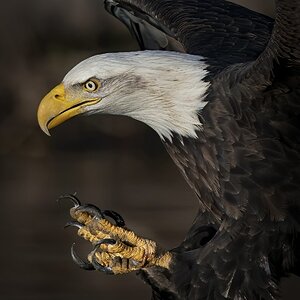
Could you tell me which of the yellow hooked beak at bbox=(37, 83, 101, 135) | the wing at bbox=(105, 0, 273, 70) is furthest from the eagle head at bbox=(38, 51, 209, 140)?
the wing at bbox=(105, 0, 273, 70)

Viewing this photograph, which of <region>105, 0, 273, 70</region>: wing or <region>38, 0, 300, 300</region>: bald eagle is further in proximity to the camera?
<region>105, 0, 273, 70</region>: wing

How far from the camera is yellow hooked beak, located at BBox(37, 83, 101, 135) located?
18.4 ft

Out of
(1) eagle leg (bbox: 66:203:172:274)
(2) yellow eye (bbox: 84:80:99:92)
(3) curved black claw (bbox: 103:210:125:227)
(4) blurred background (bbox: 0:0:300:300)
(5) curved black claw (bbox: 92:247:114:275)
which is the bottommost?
(4) blurred background (bbox: 0:0:300:300)

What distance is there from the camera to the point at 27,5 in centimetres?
1362

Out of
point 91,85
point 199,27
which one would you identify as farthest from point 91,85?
point 199,27

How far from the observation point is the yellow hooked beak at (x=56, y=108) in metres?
5.62

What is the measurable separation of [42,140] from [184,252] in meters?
7.07

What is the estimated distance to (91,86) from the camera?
18.6 feet

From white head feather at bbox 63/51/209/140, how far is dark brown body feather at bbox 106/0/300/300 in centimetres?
8

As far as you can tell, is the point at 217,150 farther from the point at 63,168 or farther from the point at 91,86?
the point at 63,168

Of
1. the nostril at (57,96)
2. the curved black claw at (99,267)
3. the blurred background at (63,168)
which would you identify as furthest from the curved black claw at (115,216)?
the blurred background at (63,168)

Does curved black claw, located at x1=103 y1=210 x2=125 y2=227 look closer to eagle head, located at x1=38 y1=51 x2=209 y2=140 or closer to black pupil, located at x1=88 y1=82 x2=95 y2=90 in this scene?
eagle head, located at x1=38 y1=51 x2=209 y2=140

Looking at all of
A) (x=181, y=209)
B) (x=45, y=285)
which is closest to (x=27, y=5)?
(x=181, y=209)

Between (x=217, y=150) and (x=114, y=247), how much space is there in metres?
0.59
